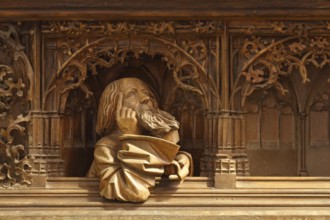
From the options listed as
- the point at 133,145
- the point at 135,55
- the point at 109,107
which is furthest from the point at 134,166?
the point at 135,55

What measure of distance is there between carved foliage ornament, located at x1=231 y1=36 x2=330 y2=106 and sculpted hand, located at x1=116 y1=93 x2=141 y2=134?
0.56 metres

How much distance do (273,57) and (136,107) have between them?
0.79 metres

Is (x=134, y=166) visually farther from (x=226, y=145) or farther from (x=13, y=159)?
(x=13, y=159)

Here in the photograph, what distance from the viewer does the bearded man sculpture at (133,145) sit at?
4.06 meters

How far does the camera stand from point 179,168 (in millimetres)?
4125

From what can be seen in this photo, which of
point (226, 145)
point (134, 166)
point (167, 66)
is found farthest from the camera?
point (167, 66)

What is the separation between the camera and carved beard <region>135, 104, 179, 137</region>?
412 cm

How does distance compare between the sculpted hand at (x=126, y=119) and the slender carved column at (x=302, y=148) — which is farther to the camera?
the slender carved column at (x=302, y=148)

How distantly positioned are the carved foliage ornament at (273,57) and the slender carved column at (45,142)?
1004 mm

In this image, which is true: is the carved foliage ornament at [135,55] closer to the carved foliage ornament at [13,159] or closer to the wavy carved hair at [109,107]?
the wavy carved hair at [109,107]

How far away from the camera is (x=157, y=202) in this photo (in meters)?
4.13

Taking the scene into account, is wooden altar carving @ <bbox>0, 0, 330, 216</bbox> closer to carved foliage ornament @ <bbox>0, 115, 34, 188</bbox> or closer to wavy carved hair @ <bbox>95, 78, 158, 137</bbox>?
carved foliage ornament @ <bbox>0, 115, 34, 188</bbox>

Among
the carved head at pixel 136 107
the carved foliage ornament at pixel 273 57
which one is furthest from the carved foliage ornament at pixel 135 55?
the carved foliage ornament at pixel 273 57

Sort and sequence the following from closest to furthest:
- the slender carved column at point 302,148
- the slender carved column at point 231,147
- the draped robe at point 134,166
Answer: the draped robe at point 134,166, the slender carved column at point 231,147, the slender carved column at point 302,148
